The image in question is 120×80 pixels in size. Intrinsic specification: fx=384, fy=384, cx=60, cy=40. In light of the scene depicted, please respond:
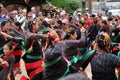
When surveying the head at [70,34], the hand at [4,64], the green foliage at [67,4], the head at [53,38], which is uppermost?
the head at [53,38]

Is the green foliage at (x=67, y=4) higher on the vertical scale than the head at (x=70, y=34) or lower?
lower

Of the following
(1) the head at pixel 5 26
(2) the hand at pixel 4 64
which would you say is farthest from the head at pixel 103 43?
(1) the head at pixel 5 26

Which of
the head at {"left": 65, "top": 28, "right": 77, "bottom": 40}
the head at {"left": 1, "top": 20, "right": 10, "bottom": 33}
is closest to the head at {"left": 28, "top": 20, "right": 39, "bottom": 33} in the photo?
the head at {"left": 1, "top": 20, "right": 10, "bottom": 33}

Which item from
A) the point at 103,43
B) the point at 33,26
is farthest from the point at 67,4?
the point at 103,43

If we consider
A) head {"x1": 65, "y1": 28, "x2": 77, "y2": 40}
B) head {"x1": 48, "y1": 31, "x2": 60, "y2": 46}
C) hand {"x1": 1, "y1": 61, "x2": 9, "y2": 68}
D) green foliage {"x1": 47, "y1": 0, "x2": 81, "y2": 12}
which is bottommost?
green foliage {"x1": 47, "y1": 0, "x2": 81, "y2": 12}

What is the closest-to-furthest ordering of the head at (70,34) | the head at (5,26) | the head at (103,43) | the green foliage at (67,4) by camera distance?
the head at (103,43) → the head at (70,34) → the head at (5,26) → the green foliage at (67,4)

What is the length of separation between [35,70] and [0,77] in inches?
63.4

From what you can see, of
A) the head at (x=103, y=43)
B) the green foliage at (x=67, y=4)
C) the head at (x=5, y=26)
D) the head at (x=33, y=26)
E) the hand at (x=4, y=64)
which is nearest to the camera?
the head at (x=103, y=43)

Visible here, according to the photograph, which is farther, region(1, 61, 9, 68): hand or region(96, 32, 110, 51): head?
region(1, 61, 9, 68): hand

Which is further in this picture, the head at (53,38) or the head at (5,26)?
the head at (5,26)

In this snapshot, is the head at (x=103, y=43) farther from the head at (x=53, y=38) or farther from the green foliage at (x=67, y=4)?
the green foliage at (x=67, y=4)

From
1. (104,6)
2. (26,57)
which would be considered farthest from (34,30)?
(104,6)

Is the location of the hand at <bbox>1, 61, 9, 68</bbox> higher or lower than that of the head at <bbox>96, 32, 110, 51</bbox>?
lower

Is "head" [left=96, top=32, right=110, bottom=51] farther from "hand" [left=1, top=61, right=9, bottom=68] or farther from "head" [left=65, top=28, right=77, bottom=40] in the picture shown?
"head" [left=65, top=28, right=77, bottom=40]
